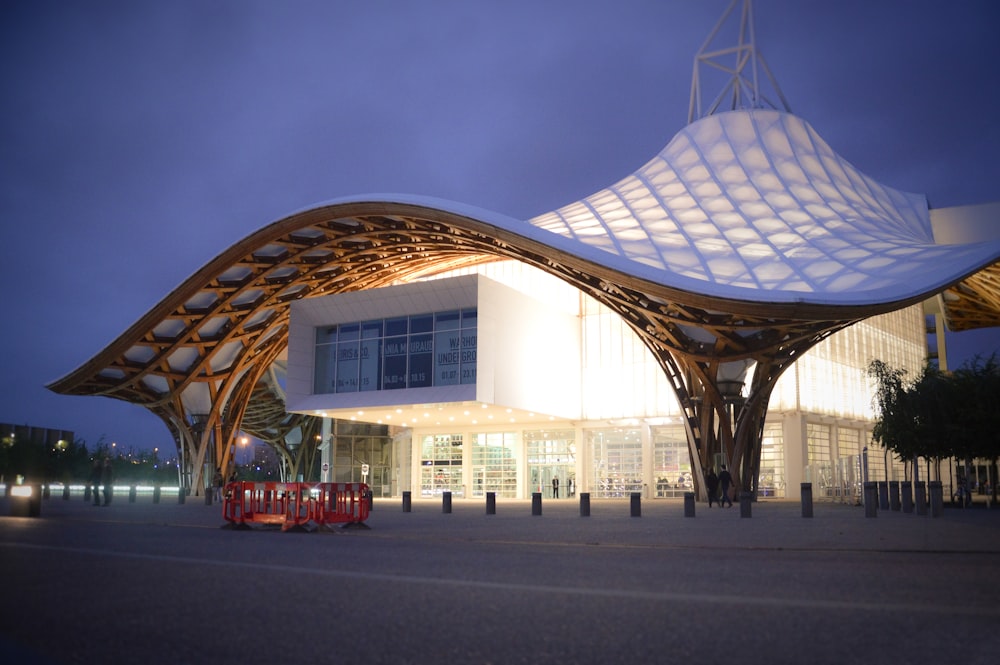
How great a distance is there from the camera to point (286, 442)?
8525cm

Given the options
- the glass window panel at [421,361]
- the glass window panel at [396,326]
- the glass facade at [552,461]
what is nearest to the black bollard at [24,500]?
the glass window panel at [421,361]

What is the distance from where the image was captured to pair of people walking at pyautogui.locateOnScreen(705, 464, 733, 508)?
32.8 meters

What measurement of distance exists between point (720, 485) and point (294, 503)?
2120 cm

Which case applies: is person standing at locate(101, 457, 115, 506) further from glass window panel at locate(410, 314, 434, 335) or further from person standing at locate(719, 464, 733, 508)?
person standing at locate(719, 464, 733, 508)

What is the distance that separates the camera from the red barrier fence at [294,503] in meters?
18.0

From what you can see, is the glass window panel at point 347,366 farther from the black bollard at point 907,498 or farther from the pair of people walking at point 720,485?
the black bollard at point 907,498

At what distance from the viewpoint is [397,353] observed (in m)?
→ 44.2

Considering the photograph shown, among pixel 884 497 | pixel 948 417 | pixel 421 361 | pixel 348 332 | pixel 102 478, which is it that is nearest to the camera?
pixel 884 497

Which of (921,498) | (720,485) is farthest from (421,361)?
(921,498)

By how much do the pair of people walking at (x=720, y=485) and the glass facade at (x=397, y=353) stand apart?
12344 mm

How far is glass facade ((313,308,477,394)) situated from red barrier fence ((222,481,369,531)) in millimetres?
22245

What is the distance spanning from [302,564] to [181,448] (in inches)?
1844

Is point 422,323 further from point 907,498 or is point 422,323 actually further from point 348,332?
point 907,498

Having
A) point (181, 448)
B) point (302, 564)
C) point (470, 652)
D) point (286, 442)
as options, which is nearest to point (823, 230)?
point (302, 564)
